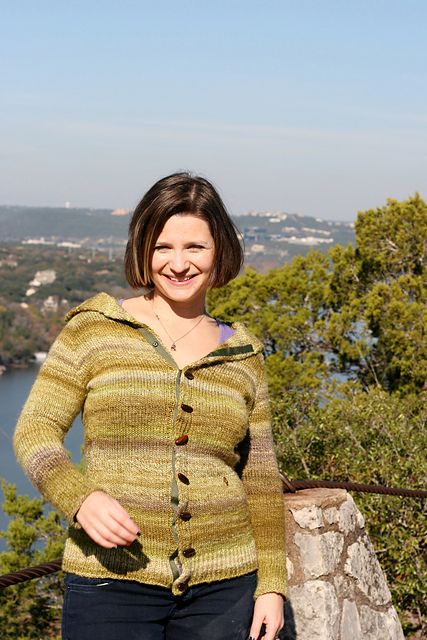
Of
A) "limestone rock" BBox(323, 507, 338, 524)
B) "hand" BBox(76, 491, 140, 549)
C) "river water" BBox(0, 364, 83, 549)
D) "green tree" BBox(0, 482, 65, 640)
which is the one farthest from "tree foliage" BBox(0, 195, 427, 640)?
"hand" BBox(76, 491, 140, 549)

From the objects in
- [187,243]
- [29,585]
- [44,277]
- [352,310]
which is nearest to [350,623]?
[187,243]

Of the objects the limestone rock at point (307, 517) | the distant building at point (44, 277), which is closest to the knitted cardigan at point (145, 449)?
the limestone rock at point (307, 517)

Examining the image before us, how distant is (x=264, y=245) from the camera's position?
55.3m

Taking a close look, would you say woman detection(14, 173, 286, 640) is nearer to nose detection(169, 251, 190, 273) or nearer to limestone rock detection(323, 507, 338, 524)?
nose detection(169, 251, 190, 273)

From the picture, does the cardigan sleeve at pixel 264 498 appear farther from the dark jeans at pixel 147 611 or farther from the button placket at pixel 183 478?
the button placket at pixel 183 478

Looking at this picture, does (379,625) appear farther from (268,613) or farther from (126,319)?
(126,319)

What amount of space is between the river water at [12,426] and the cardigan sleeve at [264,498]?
703cm

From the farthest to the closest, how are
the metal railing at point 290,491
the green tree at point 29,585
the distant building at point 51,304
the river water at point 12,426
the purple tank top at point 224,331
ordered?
the distant building at point 51,304 < the river water at point 12,426 < the green tree at point 29,585 < the metal railing at point 290,491 < the purple tank top at point 224,331

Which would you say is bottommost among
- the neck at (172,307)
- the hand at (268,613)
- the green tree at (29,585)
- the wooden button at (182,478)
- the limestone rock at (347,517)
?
the green tree at (29,585)

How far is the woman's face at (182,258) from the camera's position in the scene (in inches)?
66.5

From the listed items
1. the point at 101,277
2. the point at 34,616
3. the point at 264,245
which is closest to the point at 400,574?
Answer: the point at 34,616

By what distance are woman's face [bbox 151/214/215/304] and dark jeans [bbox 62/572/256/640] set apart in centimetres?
52

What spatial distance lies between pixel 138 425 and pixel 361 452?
3.84 metres

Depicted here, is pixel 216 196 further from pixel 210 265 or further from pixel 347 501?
pixel 347 501
